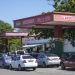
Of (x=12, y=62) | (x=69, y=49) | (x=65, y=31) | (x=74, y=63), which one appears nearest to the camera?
(x=74, y=63)

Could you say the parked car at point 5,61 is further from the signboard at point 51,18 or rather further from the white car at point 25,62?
the signboard at point 51,18

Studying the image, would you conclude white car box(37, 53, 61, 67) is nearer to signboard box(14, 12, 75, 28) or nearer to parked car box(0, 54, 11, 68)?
parked car box(0, 54, 11, 68)

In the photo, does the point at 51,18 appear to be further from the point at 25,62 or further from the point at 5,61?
the point at 5,61

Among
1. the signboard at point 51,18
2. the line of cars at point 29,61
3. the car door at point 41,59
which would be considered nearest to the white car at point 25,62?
the line of cars at point 29,61

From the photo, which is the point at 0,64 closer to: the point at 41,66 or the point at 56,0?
the point at 41,66

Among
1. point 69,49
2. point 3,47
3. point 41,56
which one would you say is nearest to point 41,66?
point 41,56

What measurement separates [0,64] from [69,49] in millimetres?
15964

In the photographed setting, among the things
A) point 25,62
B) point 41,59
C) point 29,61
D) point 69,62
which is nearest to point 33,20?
point 41,59

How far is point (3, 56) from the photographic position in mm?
39844

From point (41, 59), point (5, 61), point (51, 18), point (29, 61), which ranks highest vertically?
point (51, 18)

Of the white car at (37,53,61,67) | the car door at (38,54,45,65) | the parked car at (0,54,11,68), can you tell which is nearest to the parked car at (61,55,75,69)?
the white car at (37,53,61,67)

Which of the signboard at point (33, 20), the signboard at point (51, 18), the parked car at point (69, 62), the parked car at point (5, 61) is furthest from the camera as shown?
the parked car at point (5, 61)

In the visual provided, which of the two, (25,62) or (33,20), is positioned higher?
(33,20)

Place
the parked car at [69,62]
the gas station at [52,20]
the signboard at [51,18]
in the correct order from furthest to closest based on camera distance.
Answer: the parked car at [69,62] < the gas station at [52,20] < the signboard at [51,18]
